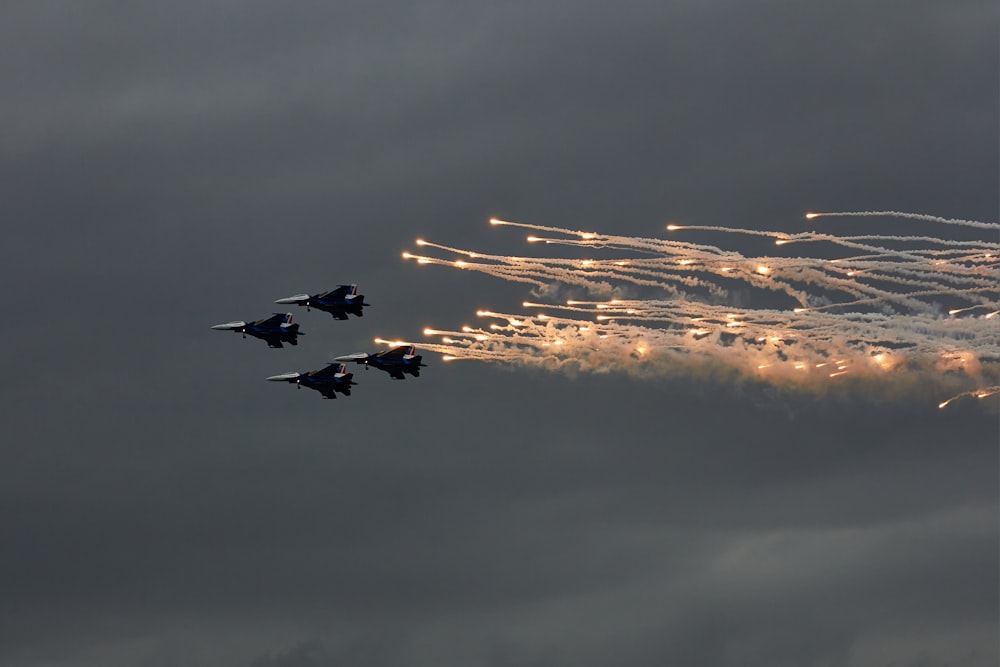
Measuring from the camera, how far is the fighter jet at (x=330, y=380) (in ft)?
492

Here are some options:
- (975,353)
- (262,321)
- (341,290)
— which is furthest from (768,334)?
(262,321)

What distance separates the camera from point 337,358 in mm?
148250

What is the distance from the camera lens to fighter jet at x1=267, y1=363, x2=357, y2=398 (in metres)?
150

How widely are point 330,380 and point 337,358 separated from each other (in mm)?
Result: 2737

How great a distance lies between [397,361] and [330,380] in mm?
7858

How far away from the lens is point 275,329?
148375 mm

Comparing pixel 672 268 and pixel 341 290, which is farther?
pixel 341 290

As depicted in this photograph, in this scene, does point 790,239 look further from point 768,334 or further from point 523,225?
point 523,225

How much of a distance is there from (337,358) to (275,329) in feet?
18.4

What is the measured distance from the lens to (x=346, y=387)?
150 metres

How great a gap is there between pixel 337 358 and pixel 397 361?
5972mm

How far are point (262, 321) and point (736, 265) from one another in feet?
137

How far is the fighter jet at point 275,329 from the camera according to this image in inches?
5822

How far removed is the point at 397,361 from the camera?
145 m
